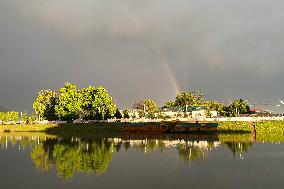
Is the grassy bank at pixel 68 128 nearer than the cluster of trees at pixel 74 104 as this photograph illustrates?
Yes

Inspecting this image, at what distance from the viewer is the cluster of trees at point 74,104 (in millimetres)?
137250

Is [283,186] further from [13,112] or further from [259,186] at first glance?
[13,112]

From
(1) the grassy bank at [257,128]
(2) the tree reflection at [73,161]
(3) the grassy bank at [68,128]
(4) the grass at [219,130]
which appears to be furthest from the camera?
(3) the grassy bank at [68,128]

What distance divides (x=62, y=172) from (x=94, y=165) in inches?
244

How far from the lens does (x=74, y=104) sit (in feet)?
450

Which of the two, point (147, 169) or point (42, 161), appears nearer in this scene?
point (147, 169)

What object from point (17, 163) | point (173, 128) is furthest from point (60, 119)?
point (17, 163)

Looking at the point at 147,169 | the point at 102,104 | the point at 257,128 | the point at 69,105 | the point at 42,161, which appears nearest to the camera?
the point at 147,169

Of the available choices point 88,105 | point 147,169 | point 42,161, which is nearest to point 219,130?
point 88,105

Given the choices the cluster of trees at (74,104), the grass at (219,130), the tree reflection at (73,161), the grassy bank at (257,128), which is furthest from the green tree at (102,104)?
the tree reflection at (73,161)

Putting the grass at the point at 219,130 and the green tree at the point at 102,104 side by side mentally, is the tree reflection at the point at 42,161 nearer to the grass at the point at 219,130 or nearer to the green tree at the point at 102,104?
the grass at the point at 219,130

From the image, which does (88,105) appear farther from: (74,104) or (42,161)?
(42,161)

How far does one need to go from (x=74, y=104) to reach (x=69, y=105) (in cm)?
218

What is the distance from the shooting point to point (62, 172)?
43312mm
